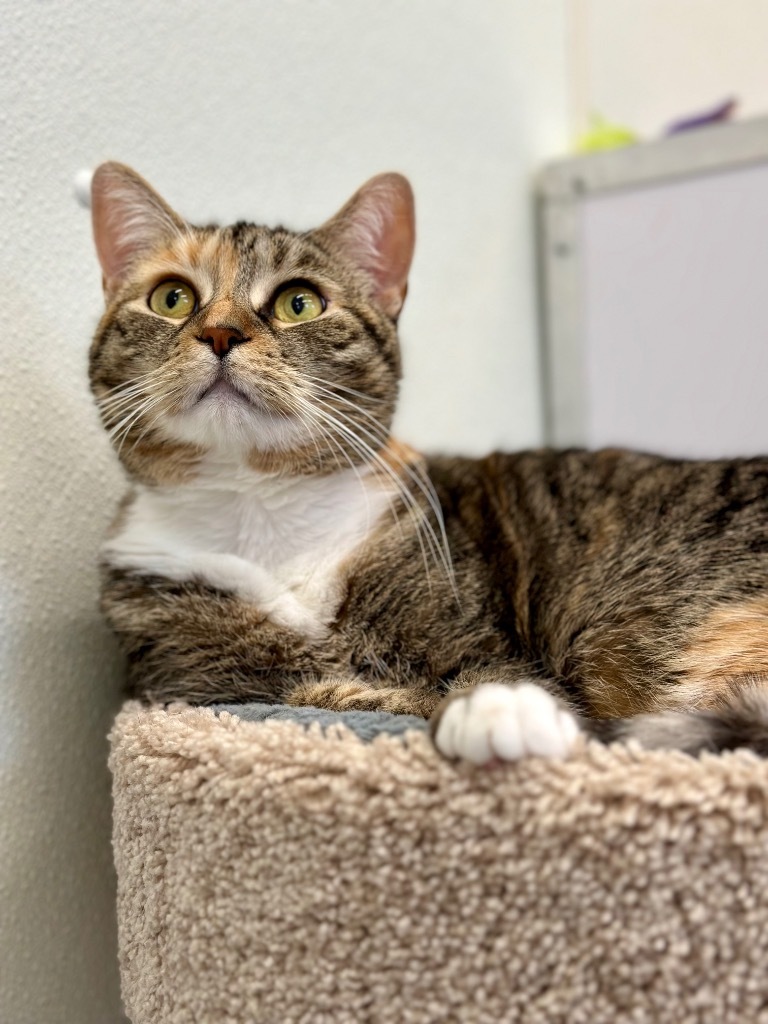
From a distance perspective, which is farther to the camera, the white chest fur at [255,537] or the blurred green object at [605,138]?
the blurred green object at [605,138]

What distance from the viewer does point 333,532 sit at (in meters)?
1.04

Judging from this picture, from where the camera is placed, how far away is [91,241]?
113 centimetres

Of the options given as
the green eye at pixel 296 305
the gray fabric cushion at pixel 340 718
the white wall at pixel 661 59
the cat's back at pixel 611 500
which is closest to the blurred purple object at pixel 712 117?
the white wall at pixel 661 59

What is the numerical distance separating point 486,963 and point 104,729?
66 cm

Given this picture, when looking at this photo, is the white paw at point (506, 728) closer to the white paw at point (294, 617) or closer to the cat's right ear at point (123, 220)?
the white paw at point (294, 617)

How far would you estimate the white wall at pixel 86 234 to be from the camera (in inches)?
38.3

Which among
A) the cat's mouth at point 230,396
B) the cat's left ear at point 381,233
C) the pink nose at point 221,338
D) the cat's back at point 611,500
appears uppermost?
the cat's left ear at point 381,233

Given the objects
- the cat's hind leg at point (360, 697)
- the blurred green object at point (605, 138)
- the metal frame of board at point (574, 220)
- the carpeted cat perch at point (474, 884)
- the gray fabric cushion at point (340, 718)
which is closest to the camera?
the carpeted cat perch at point (474, 884)

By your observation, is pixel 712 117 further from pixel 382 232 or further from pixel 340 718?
pixel 340 718

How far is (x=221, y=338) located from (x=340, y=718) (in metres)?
0.43

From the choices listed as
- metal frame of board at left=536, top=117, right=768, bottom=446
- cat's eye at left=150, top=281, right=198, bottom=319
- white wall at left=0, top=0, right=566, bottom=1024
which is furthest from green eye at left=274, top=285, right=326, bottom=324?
metal frame of board at left=536, top=117, right=768, bottom=446

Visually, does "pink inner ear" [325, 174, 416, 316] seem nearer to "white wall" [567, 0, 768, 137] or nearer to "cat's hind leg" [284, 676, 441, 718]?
"cat's hind leg" [284, 676, 441, 718]

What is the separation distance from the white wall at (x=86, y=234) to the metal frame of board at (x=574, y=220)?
0.55 m

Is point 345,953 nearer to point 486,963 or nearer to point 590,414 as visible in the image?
point 486,963
